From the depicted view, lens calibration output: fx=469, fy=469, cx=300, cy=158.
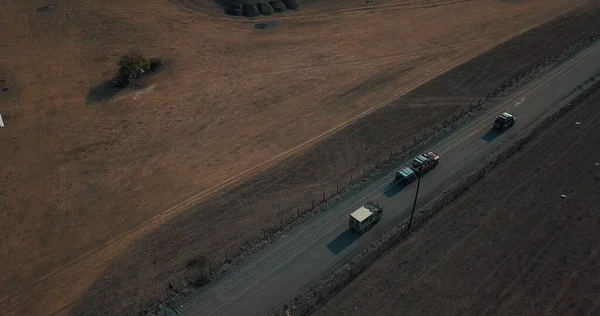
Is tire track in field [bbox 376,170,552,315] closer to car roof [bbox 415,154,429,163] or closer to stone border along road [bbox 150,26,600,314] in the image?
car roof [bbox 415,154,429,163]

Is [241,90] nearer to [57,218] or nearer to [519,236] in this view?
[57,218]

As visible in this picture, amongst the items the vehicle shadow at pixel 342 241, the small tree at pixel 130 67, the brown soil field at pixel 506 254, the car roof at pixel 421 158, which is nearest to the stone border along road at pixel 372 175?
the car roof at pixel 421 158

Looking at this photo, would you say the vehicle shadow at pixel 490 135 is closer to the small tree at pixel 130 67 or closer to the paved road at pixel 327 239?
the paved road at pixel 327 239

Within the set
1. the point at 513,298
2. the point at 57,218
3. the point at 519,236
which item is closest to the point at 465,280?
the point at 513,298

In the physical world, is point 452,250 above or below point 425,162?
below

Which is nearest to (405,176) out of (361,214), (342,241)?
(361,214)

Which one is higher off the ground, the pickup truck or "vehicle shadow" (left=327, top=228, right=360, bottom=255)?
the pickup truck

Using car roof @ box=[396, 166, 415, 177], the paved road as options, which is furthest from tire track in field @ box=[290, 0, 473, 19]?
car roof @ box=[396, 166, 415, 177]

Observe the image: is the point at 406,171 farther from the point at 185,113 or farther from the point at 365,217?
the point at 185,113
